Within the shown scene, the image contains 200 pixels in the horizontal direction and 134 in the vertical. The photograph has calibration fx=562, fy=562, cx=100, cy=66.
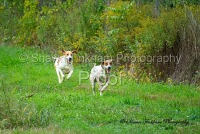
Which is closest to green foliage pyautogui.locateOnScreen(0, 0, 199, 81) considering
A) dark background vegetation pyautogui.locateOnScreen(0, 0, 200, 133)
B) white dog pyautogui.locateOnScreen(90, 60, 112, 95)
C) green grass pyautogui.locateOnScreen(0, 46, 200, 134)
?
dark background vegetation pyautogui.locateOnScreen(0, 0, 200, 133)

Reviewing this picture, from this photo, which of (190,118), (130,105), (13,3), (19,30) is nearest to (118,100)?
Answer: (130,105)

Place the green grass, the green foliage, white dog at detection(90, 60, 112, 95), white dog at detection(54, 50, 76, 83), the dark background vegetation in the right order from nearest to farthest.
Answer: the green grass < the dark background vegetation < white dog at detection(90, 60, 112, 95) < white dog at detection(54, 50, 76, 83) < the green foliage

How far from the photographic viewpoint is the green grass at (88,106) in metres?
11.8

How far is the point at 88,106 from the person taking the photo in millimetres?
14727

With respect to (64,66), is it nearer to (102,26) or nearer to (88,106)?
(88,106)

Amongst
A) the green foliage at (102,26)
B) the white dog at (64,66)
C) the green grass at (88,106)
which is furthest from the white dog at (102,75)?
the green foliage at (102,26)

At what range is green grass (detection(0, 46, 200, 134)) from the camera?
11846 millimetres

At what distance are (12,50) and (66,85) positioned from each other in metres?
10.9

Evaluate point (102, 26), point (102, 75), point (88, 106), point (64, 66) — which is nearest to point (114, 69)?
point (64, 66)

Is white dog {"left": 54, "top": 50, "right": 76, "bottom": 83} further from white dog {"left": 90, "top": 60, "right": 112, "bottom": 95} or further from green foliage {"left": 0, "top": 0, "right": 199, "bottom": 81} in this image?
white dog {"left": 90, "top": 60, "right": 112, "bottom": 95}

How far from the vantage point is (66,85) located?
64.5ft

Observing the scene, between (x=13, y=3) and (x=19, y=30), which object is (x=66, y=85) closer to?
(x=19, y=30)

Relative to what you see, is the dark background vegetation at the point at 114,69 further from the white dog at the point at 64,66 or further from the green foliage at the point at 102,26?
the white dog at the point at 64,66

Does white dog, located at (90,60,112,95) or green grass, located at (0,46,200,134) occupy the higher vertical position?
white dog, located at (90,60,112,95)
